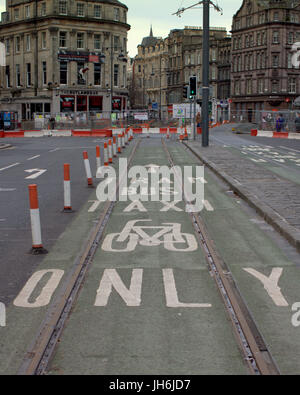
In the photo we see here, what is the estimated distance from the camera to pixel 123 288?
7074 millimetres

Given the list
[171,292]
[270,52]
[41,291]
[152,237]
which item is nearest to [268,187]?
[152,237]

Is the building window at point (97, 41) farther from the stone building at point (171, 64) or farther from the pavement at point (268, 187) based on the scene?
the pavement at point (268, 187)

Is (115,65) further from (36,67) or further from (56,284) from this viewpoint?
Answer: (56,284)

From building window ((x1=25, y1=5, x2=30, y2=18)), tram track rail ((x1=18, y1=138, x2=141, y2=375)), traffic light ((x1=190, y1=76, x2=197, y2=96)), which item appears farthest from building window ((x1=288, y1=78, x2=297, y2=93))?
tram track rail ((x1=18, y1=138, x2=141, y2=375))

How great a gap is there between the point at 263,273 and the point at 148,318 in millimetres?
2264

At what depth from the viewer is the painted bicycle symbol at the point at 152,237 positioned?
30.4 ft

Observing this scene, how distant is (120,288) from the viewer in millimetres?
7074

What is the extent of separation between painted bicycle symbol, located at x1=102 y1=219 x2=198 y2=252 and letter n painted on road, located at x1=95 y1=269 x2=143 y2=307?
4.54 feet

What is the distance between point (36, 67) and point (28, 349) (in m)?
73.2

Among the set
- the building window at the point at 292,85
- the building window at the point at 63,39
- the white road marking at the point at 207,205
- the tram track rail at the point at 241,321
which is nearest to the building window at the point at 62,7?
the building window at the point at 63,39

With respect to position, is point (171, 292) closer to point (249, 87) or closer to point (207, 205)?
point (207, 205)

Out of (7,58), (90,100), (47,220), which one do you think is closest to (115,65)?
(90,100)

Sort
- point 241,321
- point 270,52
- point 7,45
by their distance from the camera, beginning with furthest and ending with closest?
point 270,52, point 7,45, point 241,321

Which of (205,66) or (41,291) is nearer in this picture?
(41,291)
